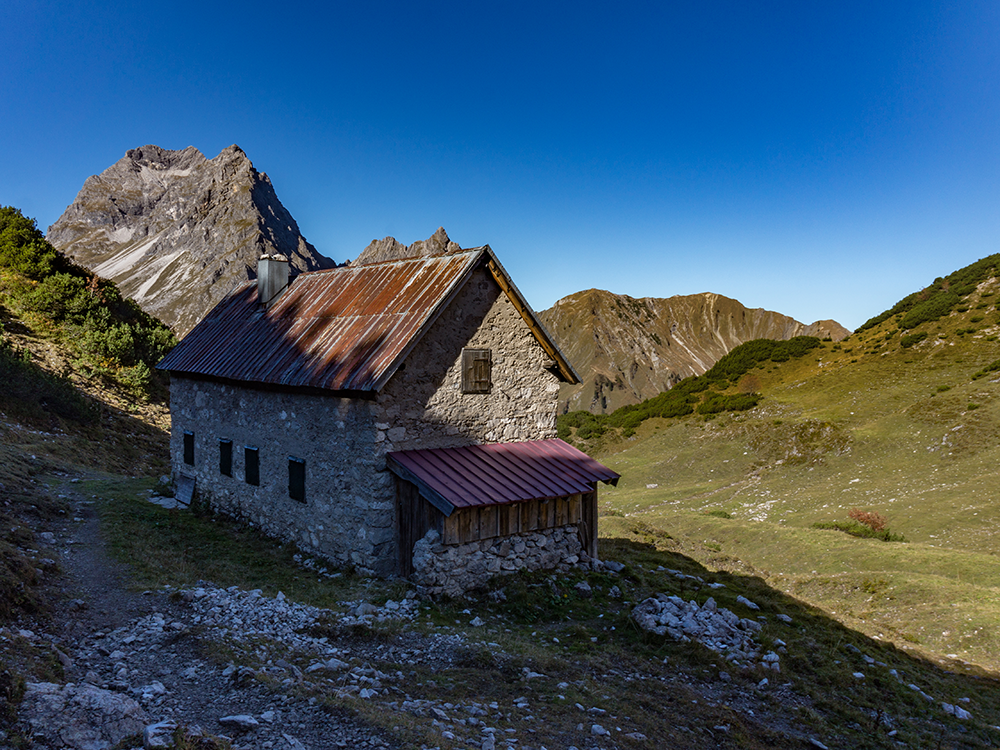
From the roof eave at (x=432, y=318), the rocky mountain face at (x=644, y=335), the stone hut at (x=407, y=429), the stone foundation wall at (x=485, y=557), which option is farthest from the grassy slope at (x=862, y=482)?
the rocky mountain face at (x=644, y=335)

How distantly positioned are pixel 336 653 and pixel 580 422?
161ft

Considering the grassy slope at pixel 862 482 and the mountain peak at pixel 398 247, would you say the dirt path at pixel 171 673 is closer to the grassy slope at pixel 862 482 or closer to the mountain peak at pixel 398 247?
the grassy slope at pixel 862 482

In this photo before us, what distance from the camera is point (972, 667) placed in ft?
44.0

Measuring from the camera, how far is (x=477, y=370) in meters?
15.4

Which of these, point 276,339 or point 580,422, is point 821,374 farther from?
point 276,339

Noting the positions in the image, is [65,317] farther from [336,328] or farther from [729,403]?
[729,403]

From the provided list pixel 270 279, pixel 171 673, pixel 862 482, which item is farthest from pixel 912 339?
pixel 171 673

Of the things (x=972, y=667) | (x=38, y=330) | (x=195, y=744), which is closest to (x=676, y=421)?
(x=972, y=667)

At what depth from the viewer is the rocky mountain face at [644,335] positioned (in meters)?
135

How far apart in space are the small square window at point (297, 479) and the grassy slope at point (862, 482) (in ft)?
40.6

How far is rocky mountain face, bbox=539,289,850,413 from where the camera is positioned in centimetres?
13525

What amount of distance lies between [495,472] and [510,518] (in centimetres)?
113

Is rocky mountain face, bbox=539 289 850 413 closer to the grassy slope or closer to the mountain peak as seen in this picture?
the mountain peak

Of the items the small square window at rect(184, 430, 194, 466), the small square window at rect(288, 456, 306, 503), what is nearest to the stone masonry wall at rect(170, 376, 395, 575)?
the small square window at rect(288, 456, 306, 503)
